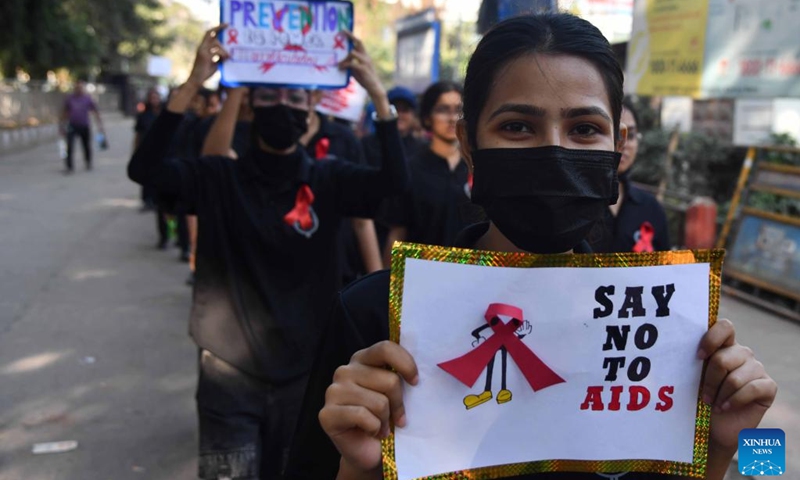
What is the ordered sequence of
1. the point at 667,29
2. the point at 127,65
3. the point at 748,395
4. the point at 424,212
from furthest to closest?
the point at 127,65, the point at 667,29, the point at 424,212, the point at 748,395

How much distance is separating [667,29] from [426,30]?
345cm

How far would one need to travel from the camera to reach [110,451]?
456 centimetres

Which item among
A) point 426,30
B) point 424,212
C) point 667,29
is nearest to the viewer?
point 424,212

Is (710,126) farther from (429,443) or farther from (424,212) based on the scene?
(429,443)

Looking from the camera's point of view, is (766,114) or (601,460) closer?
(601,460)

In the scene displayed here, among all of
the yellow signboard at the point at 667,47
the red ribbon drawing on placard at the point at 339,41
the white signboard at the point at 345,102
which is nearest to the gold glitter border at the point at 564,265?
the red ribbon drawing on placard at the point at 339,41

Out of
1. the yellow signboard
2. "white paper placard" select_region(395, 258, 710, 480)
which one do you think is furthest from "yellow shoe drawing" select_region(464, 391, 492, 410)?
the yellow signboard

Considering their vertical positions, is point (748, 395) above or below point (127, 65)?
below

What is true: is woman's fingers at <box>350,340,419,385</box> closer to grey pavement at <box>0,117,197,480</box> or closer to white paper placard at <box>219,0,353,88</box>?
white paper placard at <box>219,0,353,88</box>

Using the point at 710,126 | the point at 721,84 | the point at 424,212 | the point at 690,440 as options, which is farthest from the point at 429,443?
the point at 710,126

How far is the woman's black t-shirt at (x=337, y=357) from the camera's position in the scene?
152 centimetres

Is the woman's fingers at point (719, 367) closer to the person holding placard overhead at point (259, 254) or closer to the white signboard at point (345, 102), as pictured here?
the person holding placard overhead at point (259, 254)

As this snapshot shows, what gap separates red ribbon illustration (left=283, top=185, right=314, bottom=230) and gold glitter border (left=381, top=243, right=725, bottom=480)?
2.00 m

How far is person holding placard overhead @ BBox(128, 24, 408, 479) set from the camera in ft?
10.5
